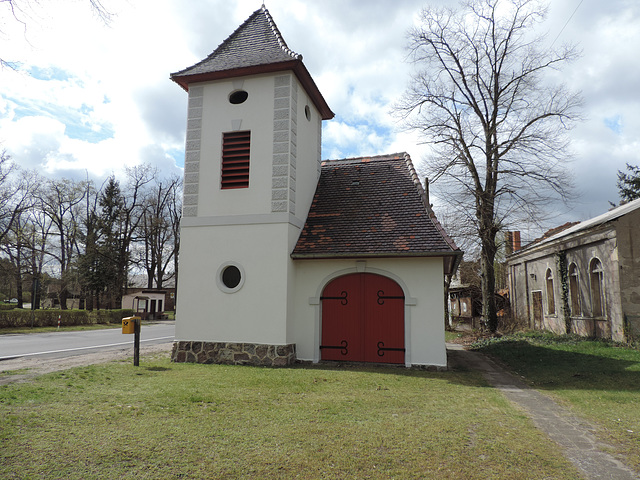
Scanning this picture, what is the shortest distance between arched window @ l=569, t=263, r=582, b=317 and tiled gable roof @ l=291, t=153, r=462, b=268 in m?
10.3

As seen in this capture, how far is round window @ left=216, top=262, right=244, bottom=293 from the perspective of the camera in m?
11.1

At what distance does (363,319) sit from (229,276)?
12.2 feet

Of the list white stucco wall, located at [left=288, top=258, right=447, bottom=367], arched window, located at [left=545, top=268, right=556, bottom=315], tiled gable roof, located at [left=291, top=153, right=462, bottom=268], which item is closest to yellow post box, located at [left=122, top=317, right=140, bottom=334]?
white stucco wall, located at [left=288, top=258, right=447, bottom=367]

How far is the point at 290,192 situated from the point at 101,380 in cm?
606

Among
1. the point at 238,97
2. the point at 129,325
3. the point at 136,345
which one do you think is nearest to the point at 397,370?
the point at 136,345

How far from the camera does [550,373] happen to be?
1027 centimetres

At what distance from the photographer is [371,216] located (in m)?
11.9

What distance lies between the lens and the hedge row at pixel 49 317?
2348cm

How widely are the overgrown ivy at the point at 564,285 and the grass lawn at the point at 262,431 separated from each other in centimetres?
1339

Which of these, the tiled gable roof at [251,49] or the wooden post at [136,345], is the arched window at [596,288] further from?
the wooden post at [136,345]

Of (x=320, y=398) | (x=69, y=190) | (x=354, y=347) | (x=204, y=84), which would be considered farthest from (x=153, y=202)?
(x=320, y=398)

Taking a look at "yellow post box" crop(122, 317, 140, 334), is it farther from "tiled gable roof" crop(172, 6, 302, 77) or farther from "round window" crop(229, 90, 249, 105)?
"tiled gable roof" crop(172, 6, 302, 77)

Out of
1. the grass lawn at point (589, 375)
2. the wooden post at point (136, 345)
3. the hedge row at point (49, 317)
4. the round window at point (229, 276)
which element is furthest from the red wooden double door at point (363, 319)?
the hedge row at point (49, 317)

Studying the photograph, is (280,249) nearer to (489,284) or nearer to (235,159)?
(235,159)
